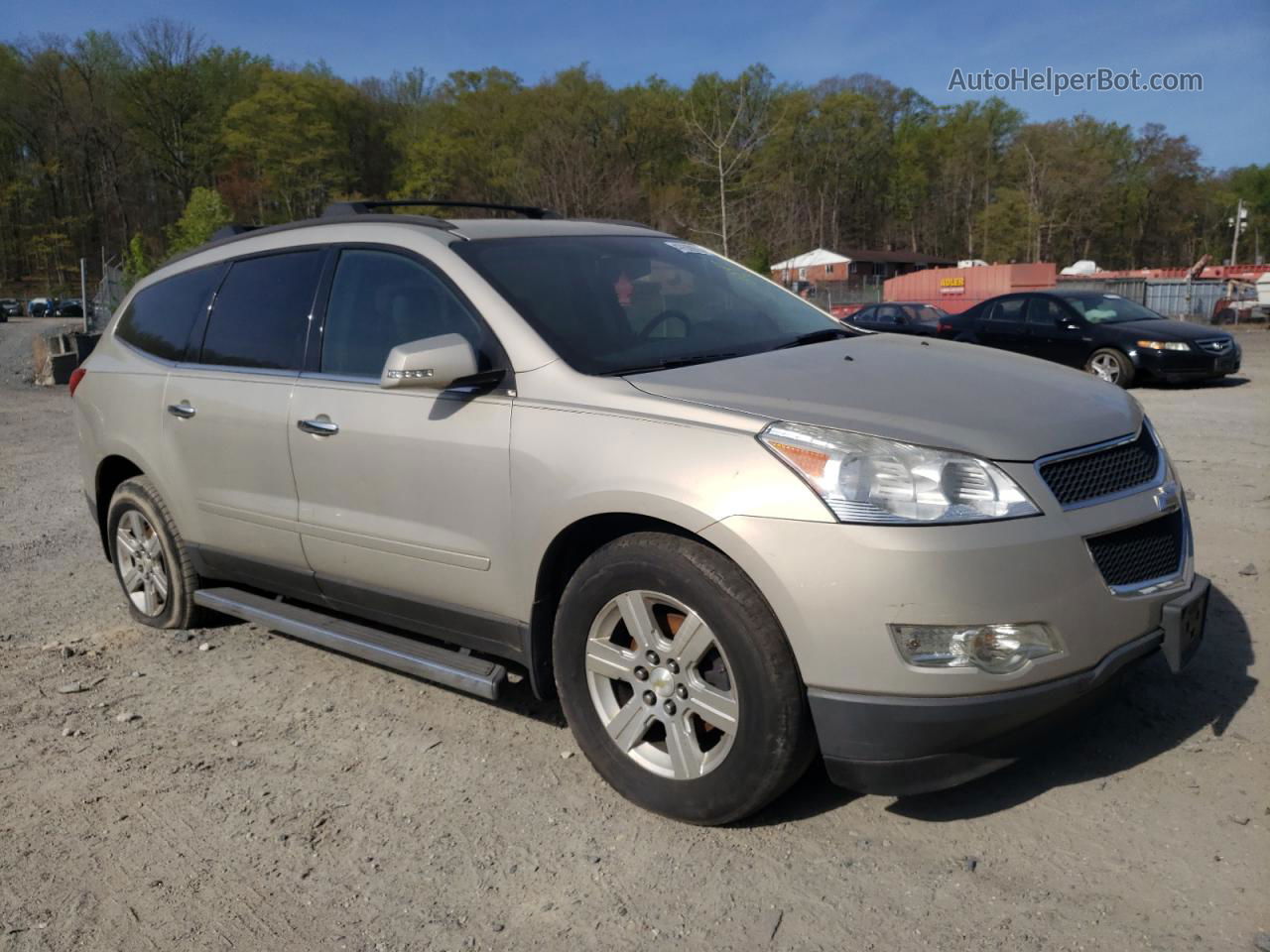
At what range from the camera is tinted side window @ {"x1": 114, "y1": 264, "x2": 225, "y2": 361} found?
4.81 metres

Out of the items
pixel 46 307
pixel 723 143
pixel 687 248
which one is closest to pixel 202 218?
pixel 723 143

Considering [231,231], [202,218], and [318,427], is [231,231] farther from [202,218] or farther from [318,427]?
[202,218]

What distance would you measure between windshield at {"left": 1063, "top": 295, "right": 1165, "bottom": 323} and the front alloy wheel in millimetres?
14028

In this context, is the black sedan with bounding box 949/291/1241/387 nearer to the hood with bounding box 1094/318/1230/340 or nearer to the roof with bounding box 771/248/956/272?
the hood with bounding box 1094/318/1230/340

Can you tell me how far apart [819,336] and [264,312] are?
7.51 ft

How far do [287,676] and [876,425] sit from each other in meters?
2.89

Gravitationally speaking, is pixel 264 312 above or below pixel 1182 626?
above

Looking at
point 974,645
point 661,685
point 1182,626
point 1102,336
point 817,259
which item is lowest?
point 817,259

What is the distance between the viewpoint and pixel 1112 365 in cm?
1483

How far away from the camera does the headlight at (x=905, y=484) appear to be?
268cm

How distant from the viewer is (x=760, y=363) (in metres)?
3.47

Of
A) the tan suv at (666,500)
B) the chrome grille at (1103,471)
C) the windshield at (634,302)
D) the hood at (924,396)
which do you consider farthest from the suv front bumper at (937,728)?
the windshield at (634,302)

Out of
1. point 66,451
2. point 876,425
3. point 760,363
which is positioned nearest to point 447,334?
point 760,363

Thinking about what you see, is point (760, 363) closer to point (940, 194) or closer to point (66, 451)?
point (66, 451)
